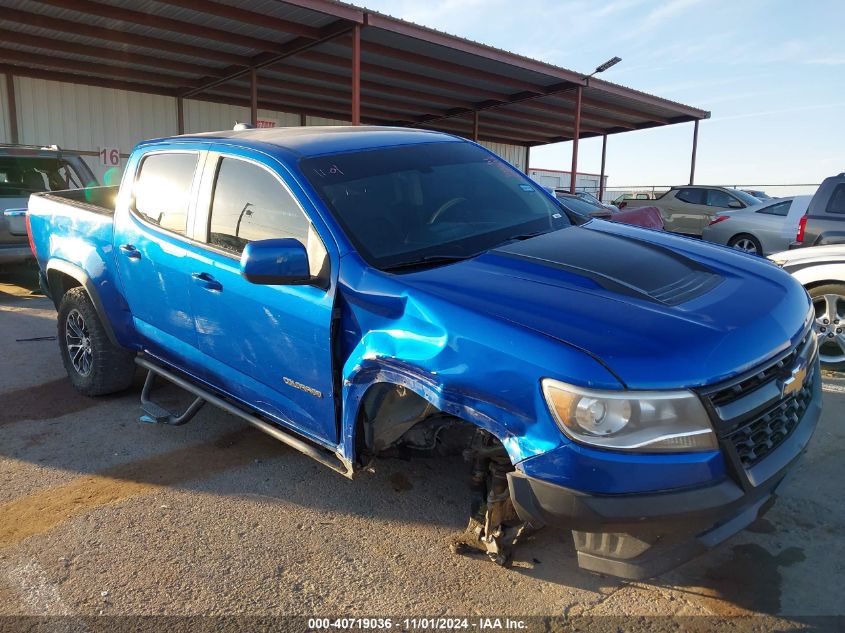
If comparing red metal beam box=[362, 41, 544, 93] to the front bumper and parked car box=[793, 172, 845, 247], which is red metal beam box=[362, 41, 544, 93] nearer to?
parked car box=[793, 172, 845, 247]

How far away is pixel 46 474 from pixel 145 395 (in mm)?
866

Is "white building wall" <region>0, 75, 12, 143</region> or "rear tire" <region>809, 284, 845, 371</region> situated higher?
"white building wall" <region>0, 75, 12, 143</region>

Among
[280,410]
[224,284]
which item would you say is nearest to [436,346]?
[280,410]

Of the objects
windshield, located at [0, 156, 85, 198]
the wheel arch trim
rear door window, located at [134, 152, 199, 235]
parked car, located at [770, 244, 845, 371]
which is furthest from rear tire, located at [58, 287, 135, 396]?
parked car, located at [770, 244, 845, 371]

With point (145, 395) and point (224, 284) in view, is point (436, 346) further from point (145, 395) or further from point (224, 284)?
point (145, 395)

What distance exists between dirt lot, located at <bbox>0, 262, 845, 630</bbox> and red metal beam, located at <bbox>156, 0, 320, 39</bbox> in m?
9.43

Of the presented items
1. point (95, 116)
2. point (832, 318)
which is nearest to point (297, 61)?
point (95, 116)

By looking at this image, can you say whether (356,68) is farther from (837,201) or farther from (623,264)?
(623,264)

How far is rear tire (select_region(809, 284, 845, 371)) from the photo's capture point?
520 centimetres

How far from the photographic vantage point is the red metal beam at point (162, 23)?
1131cm

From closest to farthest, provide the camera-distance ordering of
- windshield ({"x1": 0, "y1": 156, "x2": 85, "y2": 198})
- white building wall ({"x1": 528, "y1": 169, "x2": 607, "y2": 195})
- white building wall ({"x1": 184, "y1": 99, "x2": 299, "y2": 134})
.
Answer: windshield ({"x1": 0, "y1": 156, "x2": 85, "y2": 198}) → white building wall ({"x1": 184, "y1": 99, "x2": 299, "y2": 134}) → white building wall ({"x1": 528, "y1": 169, "x2": 607, "y2": 195})

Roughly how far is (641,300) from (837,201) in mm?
5133

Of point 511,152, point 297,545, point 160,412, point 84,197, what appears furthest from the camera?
point 511,152

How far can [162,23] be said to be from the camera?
12.3m
